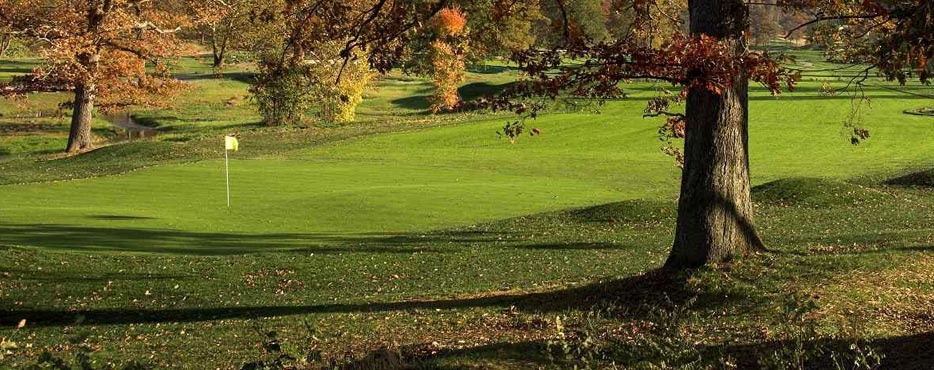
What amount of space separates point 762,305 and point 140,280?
9.47 m

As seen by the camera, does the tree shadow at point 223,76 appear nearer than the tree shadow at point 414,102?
No

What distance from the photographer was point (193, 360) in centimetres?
1028

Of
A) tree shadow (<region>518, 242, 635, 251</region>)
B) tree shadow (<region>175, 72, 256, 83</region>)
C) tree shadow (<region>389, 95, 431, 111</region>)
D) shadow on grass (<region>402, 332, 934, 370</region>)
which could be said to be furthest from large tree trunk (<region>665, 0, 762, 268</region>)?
tree shadow (<region>175, 72, 256, 83</region>)

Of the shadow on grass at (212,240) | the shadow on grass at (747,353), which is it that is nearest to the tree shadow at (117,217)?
the shadow on grass at (212,240)

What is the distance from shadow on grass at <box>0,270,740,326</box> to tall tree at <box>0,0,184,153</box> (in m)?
22.9

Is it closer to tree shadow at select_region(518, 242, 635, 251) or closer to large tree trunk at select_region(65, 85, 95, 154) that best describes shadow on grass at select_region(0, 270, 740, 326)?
tree shadow at select_region(518, 242, 635, 251)

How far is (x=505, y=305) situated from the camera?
1188cm

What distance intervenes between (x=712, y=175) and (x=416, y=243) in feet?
29.2

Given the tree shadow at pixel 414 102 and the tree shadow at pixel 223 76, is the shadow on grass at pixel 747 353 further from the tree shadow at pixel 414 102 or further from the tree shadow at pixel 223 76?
the tree shadow at pixel 223 76

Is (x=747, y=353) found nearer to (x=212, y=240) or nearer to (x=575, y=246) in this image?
(x=575, y=246)

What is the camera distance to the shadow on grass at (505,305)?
10.5 metres

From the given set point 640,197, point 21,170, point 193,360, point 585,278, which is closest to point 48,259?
point 193,360

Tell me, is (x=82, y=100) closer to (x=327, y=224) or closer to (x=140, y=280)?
(x=327, y=224)

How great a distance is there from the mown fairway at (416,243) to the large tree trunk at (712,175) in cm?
39
